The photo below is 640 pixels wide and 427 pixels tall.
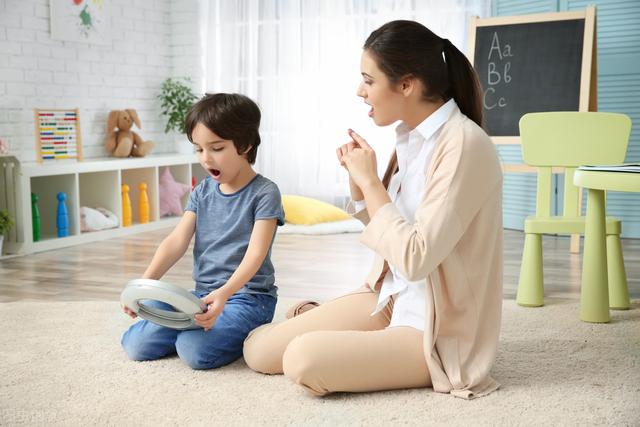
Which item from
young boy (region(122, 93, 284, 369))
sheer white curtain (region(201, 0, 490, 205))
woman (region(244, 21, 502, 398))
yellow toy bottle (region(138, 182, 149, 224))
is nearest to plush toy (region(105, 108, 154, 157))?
yellow toy bottle (region(138, 182, 149, 224))

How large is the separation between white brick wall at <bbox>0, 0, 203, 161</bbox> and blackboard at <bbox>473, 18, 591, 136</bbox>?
2.45 m

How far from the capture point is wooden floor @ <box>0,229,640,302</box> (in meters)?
3.26

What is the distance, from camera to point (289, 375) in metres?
1.84

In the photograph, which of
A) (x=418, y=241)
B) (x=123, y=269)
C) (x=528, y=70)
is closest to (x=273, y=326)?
(x=418, y=241)

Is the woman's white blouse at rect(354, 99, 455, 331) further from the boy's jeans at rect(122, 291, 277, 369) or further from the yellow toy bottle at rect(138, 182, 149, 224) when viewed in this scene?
the yellow toy bottle at rect(138, 182, 149, 224)

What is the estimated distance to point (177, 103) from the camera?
5.77 m

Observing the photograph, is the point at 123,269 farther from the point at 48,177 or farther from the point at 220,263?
the point at 220,263

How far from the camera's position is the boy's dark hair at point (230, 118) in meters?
2.12

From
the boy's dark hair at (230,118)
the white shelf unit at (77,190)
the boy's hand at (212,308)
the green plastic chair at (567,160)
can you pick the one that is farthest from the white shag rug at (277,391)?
the white shelf unit at (77,190)

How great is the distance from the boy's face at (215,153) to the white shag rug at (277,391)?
1.69 ft

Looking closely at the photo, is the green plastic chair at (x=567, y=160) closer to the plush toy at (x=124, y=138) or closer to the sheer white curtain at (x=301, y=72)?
the sheer white curtain at (x=301, y=72)

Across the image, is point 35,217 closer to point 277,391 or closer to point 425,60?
point 277,391

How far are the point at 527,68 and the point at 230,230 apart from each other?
2787 mm

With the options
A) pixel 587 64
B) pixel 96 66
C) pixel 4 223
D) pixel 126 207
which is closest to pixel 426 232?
pixel 587 64
